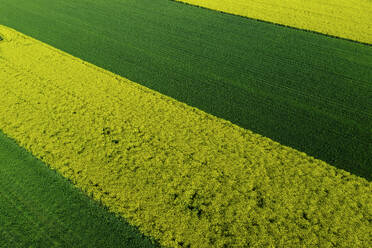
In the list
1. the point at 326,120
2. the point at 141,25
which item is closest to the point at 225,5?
the point at 141,25

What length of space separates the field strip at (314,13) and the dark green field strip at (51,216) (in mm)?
15825

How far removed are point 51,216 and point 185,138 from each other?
4.67 metres

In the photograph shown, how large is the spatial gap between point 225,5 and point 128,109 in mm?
13448

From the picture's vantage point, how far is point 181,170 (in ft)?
27.7

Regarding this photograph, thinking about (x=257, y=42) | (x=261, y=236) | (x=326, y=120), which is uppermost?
(x=257, y=42)

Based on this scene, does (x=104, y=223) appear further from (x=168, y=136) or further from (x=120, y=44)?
(x=120, y=44)

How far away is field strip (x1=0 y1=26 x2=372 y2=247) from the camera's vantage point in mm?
7039

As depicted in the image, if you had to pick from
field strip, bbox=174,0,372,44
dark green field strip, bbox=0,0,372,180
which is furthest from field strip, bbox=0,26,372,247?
field strip, bbox=174,0,372,44

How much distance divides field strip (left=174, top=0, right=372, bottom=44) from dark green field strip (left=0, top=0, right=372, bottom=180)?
1107 millimetres

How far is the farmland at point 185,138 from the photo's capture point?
7102 millimetres

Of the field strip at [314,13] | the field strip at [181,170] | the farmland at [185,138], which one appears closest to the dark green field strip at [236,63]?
the farmland at [185,138]

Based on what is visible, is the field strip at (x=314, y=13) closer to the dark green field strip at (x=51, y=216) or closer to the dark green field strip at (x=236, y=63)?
the dark green field strip at (x=236, y=63)

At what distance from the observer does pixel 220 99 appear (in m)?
11.2

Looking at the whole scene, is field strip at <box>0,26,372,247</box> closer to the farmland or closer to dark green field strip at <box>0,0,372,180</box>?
the farmland
